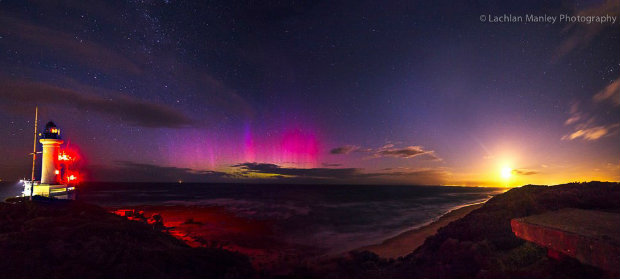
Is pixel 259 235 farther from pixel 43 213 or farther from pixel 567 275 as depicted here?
pixel 567 275

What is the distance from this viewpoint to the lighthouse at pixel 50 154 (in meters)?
33.5

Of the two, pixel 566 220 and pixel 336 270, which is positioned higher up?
pixel 566 220

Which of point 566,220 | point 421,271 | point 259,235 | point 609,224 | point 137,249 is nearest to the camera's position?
point 609,224

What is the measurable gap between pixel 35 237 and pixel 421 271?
1554cm

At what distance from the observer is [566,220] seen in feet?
23.2

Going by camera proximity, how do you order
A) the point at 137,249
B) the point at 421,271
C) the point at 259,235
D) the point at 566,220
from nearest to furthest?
the point at 566,220
the point at 421,271
the point at 137,249
the point at 259,235

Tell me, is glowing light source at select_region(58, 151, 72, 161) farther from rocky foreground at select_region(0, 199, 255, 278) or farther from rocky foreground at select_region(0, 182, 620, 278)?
rocky foreground at select_region(0, 182, 620, 278)

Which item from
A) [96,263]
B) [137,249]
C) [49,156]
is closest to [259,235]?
[137,249]

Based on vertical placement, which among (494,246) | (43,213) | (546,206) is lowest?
(43,213)

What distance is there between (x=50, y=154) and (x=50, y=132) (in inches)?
111

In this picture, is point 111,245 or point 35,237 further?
point 35,237

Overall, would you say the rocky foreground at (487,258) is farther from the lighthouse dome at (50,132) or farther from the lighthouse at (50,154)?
the lighthouse dome at (50,132)

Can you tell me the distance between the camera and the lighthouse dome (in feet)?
114

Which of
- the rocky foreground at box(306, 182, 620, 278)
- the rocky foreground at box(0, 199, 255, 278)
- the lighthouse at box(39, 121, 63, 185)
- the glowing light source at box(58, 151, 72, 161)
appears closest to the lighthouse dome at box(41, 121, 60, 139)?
the lighthouse at box(39, 121, 63, 185)
